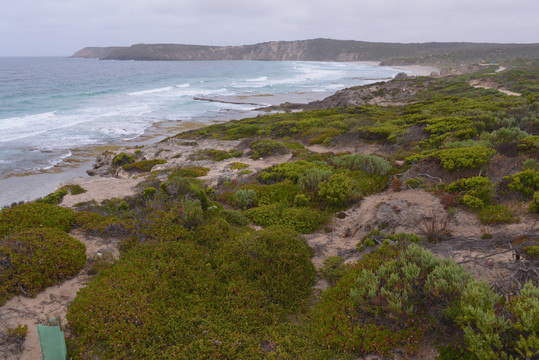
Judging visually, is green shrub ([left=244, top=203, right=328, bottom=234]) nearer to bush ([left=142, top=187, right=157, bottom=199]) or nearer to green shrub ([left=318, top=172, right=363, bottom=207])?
green shrub ([left=318, top=172, right=363, bottom=207])

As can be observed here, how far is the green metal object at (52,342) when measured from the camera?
424cm

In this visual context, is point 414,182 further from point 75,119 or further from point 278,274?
point 75,119

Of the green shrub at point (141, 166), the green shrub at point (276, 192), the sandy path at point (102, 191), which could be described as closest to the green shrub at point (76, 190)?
the sandy path at point (102, 191)

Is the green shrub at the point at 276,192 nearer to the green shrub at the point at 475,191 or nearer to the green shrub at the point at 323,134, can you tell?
the green shrub at the point at 475,191

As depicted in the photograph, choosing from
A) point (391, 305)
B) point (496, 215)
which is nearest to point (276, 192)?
point (496, 215)

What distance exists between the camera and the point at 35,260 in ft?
19.4

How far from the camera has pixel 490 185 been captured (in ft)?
27.1

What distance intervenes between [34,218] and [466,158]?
12.7m

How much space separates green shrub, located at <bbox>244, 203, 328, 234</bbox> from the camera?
8.77 meters

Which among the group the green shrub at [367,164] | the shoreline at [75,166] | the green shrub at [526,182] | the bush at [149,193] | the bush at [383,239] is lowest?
the shoreline at [75,166]

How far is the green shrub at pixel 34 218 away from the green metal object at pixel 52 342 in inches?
159

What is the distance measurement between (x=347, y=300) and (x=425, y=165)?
297 inches

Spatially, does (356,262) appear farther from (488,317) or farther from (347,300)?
(488,317)

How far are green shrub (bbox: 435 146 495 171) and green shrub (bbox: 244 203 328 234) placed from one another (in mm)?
4739
